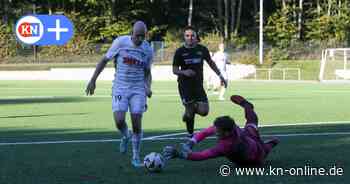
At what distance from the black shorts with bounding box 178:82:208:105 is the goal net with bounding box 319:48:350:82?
116ft

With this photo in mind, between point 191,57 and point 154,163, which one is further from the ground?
point 191,57

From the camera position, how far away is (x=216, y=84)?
3306cm

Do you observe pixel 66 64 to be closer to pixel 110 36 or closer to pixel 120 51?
pixel 110 36

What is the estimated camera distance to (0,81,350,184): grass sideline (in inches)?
386

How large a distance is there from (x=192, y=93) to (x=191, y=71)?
Result: 2.32 feet

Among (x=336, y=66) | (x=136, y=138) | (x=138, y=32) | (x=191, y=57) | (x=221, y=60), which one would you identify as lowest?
(x=336, y=66)

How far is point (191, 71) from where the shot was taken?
14062mm

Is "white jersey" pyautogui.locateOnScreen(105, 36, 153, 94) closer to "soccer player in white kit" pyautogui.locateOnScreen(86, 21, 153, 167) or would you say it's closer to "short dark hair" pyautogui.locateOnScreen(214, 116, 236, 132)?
"soccer player in white kit" pyautogui.locateOnScreen(86, 21, 153, 167)

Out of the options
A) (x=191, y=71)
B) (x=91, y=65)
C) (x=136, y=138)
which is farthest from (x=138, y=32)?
(x=91, y=65)

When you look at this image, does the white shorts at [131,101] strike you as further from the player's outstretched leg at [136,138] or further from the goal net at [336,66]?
the goal net at [336,66]

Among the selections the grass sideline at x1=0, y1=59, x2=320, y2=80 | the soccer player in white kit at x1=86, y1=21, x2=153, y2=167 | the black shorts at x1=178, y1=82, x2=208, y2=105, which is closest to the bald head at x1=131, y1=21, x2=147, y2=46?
the soccer player in white kit at x1=86, y1=21, x2=153, y2=167

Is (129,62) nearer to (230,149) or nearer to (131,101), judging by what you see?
(131,101)

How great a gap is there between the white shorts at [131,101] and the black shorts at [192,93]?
11.4 feet

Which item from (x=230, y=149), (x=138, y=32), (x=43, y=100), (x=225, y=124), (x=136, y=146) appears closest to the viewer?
(x=225, y=124)
